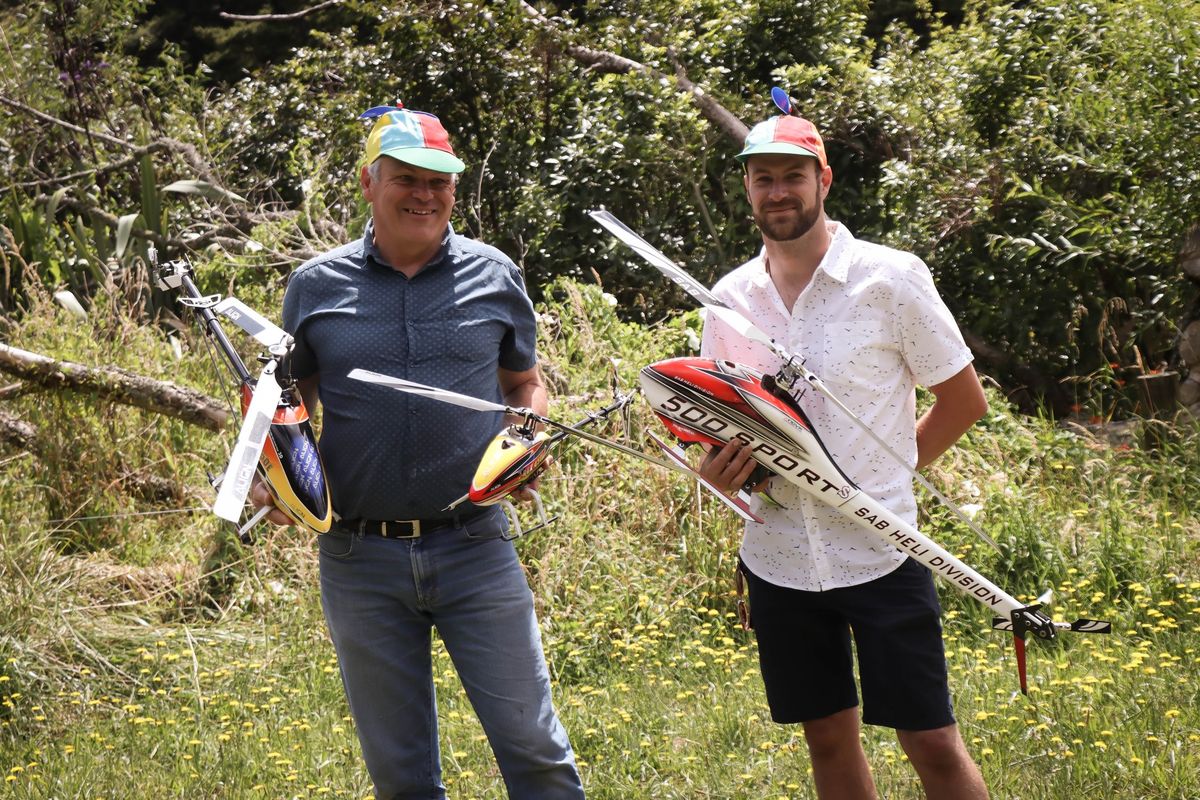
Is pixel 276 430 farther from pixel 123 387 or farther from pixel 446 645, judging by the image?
pixel 123 387

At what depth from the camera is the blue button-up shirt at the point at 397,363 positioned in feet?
9.87

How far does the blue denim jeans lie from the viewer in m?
3.03

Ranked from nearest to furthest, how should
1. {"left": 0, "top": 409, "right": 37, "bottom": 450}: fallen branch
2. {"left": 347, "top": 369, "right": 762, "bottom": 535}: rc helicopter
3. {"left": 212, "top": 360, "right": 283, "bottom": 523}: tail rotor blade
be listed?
{"left": 212, "top": 360, "right": 283, "bottom": 523}: tail rotor blade, {"left": 347, "top": 369, "right": 762, "bottom": 535}: rc helicopter, {"left": 0, "top": 409, "right": 37, "bottom": 450}: fallen branch

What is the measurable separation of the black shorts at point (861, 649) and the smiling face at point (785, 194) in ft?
2.65

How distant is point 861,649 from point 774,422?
57 cm

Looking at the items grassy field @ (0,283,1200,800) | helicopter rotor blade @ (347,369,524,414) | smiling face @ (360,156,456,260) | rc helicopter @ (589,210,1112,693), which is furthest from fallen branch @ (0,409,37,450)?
rc helicopter @ (589,210,1112,693)

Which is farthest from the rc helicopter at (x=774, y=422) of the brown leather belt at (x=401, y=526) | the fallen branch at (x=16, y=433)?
the fallen branch at (x=16, y=433)

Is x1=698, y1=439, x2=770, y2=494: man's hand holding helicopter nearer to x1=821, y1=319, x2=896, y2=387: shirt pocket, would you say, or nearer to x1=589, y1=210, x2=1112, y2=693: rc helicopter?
x1=589, y1=210, x2=1112, y2=693: rc helicopter

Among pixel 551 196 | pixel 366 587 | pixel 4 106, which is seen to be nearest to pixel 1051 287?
pixel 551 196

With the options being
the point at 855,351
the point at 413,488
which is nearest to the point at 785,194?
the point at 855,351

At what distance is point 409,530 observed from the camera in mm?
3049

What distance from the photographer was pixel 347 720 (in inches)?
180

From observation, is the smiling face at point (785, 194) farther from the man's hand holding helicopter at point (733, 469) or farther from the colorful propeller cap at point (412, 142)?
the colorful propeller cap at point (412, 142)

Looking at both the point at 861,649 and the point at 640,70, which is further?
the point at 640,70
